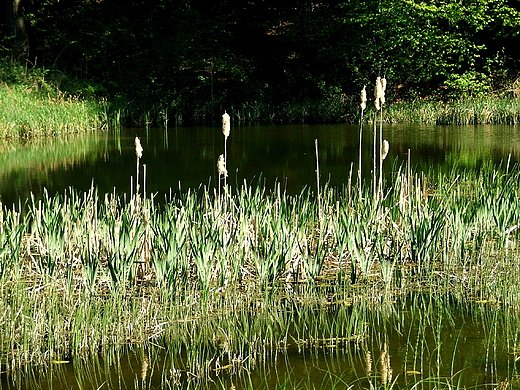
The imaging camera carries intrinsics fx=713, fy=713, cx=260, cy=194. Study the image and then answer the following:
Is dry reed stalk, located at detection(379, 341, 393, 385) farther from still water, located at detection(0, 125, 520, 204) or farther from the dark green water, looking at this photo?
still water, located at detection(0, 125, 520, 204)

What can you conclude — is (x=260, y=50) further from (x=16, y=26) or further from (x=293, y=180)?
(x=293, y=180)

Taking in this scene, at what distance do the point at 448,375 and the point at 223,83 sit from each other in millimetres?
23109

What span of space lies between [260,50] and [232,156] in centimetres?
1473

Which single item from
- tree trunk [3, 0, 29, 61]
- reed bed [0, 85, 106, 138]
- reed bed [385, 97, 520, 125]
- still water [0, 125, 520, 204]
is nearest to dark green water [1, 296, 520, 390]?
still water [0, 125, 520, 204]

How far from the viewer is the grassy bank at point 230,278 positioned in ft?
12.5

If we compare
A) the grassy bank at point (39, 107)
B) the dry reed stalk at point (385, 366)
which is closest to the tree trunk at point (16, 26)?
the grassy bank at point (39, 107)

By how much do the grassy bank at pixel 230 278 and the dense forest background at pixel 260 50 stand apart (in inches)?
637

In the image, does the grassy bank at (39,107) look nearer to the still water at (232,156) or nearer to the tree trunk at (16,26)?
the still water at (232,156)

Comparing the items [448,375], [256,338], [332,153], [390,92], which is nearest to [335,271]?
[256,338]

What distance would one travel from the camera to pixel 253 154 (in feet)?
43.8

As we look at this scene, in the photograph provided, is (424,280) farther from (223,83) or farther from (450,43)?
(223,83)

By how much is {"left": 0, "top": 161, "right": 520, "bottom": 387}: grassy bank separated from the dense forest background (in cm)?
1619

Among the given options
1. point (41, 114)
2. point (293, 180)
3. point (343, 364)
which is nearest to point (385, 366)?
point (343, 364)

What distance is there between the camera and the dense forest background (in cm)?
2259
